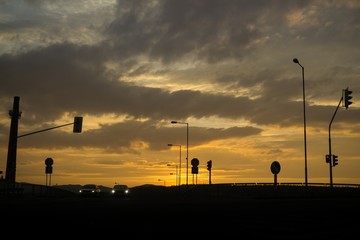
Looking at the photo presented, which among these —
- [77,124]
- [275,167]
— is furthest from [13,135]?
[275,167]

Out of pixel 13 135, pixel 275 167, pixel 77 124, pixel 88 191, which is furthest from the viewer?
pixel 13 135

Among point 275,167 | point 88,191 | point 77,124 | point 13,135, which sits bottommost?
point 88,191

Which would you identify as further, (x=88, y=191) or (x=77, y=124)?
(x=88, y=191)

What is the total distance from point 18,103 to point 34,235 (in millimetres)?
66230

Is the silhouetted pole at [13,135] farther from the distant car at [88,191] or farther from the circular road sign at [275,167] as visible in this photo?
the circular road sign at [275,167]

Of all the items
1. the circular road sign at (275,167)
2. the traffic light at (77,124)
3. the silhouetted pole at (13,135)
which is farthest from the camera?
the silhouetted pole at (13,135)

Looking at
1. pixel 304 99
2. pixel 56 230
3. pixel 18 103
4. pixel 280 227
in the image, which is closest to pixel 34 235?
pixel 56 230

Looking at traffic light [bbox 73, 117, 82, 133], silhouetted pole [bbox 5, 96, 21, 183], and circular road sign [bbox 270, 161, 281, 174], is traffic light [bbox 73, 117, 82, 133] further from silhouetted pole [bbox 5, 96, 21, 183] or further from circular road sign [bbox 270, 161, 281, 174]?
silhouetted pole [bbox 5, 96, 21, 183]

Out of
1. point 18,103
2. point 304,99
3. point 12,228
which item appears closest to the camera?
point 12,228

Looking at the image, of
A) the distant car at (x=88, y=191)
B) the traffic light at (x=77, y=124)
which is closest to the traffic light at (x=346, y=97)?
the traffic light at (x=77, y=124)

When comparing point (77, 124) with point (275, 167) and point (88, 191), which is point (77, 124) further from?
point (275, 167)

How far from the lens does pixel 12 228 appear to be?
11938 mm

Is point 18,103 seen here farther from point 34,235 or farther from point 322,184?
point 34,235

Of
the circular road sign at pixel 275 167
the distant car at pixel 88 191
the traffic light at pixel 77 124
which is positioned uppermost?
the traffic light at pixel 77 124
